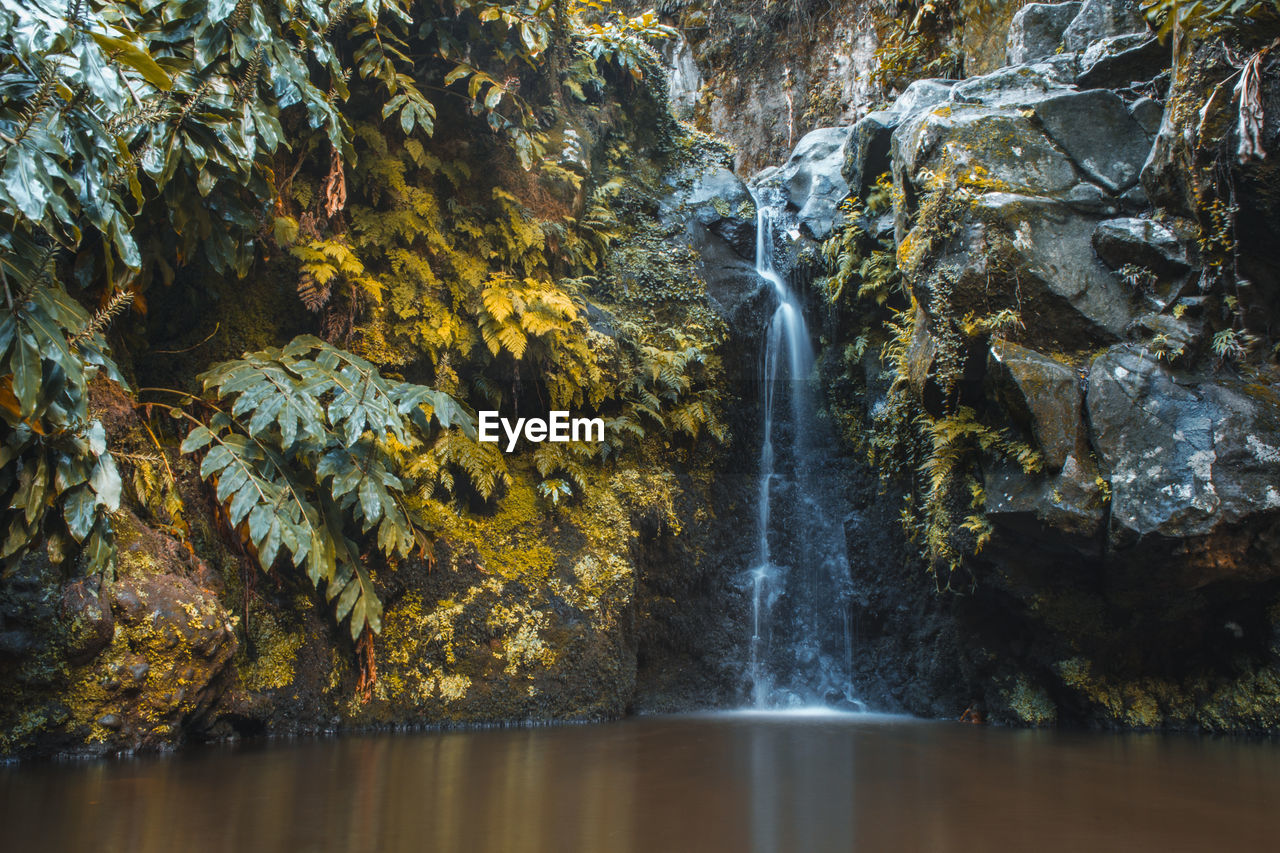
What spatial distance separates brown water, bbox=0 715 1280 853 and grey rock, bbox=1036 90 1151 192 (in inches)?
173

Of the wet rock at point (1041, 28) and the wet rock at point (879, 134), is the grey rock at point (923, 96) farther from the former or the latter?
the wet rock at point (1041, 28)

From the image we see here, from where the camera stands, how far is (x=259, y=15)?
460 centimetres

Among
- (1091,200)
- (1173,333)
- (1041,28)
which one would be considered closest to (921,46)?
(1041,28)

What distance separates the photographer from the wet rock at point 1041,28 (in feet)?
24.8

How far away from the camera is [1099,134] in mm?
6445

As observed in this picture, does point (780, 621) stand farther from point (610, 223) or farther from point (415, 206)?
point (415, 206)

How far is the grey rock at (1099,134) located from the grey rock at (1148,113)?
0.04 metres

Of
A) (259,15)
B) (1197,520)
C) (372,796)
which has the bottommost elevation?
(372,796)

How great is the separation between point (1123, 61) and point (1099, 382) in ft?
10.5

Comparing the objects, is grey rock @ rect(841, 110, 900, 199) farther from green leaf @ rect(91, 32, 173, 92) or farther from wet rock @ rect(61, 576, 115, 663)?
wet rock @ rect(61, 576, 115, 663)

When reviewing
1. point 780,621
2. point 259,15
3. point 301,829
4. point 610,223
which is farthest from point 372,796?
point 610,223

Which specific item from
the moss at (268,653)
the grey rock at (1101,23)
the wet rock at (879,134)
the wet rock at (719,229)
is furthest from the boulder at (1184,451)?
the moss at (268,653)

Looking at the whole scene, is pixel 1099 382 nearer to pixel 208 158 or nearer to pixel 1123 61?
pixel 1123 61

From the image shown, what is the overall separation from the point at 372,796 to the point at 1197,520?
5234 millimetres
